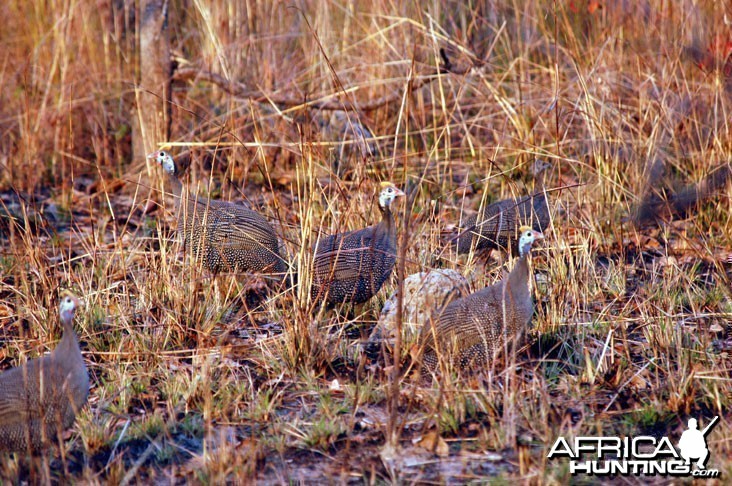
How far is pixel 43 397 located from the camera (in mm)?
3092

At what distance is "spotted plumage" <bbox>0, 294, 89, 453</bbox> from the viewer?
10.0 ft

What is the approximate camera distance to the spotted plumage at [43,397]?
10.0 ft

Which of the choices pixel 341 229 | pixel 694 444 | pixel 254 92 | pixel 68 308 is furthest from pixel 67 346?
pixel 254 92

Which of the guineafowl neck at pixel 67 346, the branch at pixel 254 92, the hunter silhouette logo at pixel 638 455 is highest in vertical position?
the branch at pixel 254 92

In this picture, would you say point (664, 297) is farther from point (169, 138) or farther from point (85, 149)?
point (85, 149)

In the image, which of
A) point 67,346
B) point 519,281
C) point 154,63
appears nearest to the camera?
point 67,346

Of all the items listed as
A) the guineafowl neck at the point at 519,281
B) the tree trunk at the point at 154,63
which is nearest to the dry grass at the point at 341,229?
the guineafowl neck at the point at 519,281

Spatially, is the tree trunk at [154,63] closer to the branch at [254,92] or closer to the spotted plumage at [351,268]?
the branch at [254,92]

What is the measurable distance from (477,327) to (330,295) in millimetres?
1031

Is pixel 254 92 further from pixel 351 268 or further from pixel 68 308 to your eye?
pixel 68 308

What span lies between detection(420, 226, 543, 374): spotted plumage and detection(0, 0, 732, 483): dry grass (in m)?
0.13

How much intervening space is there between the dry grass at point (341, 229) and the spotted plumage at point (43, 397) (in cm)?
10

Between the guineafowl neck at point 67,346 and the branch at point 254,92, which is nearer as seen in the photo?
the guineafowl neck at point 67,346

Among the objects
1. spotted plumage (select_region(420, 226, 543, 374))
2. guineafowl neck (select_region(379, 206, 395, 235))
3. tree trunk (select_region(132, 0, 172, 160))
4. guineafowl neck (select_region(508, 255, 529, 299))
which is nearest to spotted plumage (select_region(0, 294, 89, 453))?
spotted plumage (select_region(420, 226, 543, 374))
